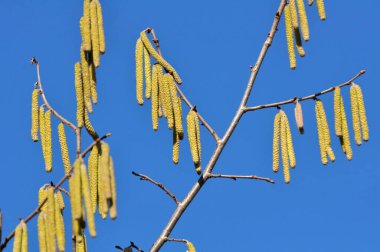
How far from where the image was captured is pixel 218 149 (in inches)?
203

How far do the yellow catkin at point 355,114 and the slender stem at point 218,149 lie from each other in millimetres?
571

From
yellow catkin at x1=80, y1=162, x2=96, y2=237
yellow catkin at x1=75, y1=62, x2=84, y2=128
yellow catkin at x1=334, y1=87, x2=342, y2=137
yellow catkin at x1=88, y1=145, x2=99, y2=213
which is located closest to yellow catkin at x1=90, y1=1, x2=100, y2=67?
yellow catkin at x1=75, y1=62, x2=84, y2=128

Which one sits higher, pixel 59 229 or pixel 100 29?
pixel 100 29

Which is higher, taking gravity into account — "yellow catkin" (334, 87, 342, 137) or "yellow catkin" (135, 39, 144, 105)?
"yellow catkin" (135, 39, 144, 105)

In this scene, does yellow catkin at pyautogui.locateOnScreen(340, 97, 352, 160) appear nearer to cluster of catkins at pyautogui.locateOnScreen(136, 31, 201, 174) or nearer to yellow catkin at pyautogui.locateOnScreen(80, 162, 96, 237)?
cluster of catkins at pyautogui.locateOnScreen(136, 31, 201, 174)

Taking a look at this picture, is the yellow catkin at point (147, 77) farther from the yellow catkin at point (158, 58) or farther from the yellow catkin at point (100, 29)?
the yellow catkin at point (100, 29)

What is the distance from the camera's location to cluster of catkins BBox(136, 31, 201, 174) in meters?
5.16

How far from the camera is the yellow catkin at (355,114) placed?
533 cm

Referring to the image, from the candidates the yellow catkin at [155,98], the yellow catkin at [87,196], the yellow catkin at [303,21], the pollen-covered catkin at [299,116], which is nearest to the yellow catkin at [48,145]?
the yellow catkin at [155,98]

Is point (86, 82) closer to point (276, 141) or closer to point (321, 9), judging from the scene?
point (276, 141)

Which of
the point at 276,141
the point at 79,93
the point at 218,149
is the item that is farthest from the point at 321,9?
the point at 79,93

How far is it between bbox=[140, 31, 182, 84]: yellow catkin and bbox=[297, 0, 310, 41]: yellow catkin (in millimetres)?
825

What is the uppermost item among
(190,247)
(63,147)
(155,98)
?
(155,98)

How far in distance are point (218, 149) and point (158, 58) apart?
2.18ft
